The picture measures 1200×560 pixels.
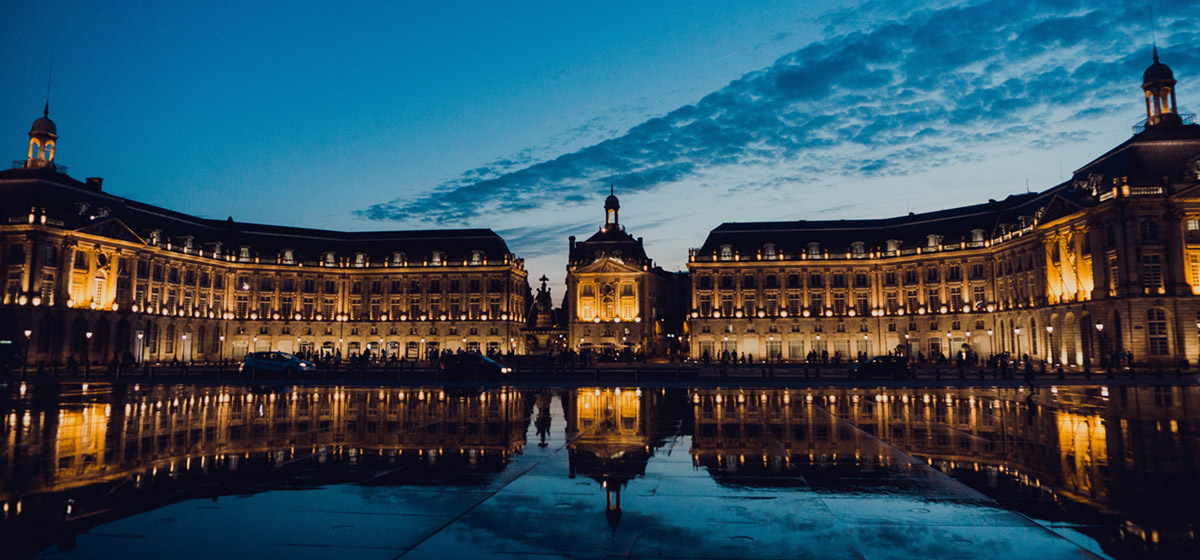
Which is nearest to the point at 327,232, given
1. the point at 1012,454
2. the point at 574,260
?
the point at 574,260

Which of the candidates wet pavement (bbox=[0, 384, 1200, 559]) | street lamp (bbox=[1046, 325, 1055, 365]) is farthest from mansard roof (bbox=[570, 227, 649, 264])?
wet pavement (bbox=[0, 384, 1200, 559])

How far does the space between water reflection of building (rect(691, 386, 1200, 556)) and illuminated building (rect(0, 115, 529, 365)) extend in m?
63.5

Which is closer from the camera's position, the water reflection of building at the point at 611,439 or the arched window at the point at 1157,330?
the water reflection of building at the point at 611,439

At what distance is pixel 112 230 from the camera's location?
65.2m

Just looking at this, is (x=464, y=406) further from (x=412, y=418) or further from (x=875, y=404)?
(x=875, y=404)

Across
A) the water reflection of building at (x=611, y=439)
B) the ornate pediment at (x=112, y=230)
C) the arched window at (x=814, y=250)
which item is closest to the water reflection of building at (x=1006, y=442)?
the water reflection of building at (x=611, y=439)

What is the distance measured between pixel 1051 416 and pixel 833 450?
9581 mm

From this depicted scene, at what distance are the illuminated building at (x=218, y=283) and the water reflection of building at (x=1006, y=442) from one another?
63.5 meters

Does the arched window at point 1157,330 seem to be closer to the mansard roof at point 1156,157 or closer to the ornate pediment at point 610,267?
the mansard roof at point 1156,157

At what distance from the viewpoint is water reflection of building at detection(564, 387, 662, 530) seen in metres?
9.40

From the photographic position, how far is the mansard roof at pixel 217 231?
62.4 m

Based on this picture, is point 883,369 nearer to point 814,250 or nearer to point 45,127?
point 814,250

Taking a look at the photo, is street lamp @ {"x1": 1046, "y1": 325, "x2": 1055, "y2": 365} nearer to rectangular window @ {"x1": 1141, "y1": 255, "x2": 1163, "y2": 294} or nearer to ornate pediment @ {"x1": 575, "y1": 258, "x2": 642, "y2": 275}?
rectangular window @ {"x1": 1141, "y1": 255, "x2": 1163, "y2": 294}

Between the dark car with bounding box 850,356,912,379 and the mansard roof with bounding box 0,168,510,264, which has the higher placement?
the mansard roof with bounding box 0,168,510,264
